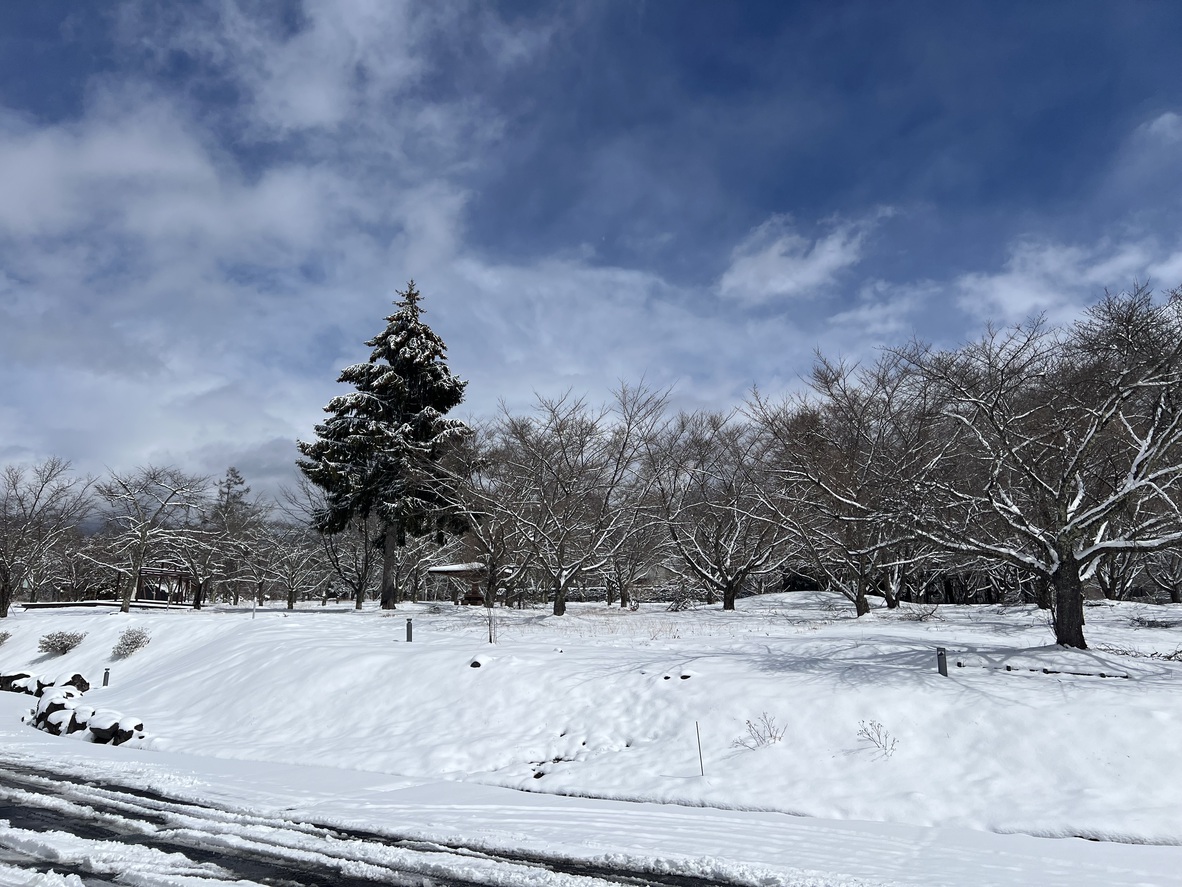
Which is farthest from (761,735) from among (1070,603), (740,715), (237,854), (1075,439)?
(1075,439)

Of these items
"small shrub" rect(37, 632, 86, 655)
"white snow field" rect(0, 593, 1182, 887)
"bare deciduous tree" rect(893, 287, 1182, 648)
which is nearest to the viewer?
"white snow field" rect(0, 593, 1182, 887)

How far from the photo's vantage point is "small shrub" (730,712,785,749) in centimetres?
1067

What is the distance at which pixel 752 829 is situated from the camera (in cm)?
802

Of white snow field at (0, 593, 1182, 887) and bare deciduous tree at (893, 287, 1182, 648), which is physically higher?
bare deciduous tree at (893, 287, 1182, 648)

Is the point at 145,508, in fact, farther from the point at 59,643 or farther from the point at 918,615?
the point at 918,615

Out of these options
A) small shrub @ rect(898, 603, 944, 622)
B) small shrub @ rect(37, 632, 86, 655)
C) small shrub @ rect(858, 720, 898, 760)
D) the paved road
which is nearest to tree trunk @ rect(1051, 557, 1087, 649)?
small shrub @ rect(858, 720, 898, 760)

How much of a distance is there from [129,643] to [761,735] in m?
20.7

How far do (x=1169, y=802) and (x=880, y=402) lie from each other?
64.6 ft

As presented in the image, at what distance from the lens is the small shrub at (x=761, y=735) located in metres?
10.7

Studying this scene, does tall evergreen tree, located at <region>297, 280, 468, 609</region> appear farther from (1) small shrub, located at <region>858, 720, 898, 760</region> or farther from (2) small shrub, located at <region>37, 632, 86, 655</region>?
(1) small shrub, located at <region>858, 720, 898, 760</region>

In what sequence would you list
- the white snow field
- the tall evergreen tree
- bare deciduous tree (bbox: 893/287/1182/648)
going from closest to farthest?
the white snow field
bare deciduous tree (bbox: 893/287/1182/648)
the tall evergreen tree

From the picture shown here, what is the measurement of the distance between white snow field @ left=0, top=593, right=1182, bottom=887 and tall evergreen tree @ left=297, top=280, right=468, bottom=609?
12761 millimetres

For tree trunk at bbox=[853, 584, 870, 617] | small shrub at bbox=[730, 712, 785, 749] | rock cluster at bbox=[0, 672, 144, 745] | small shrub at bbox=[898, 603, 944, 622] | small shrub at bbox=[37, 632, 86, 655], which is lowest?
rock cluster at bbox=[0, 672, 144, 745]

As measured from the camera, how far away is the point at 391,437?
31.9m
